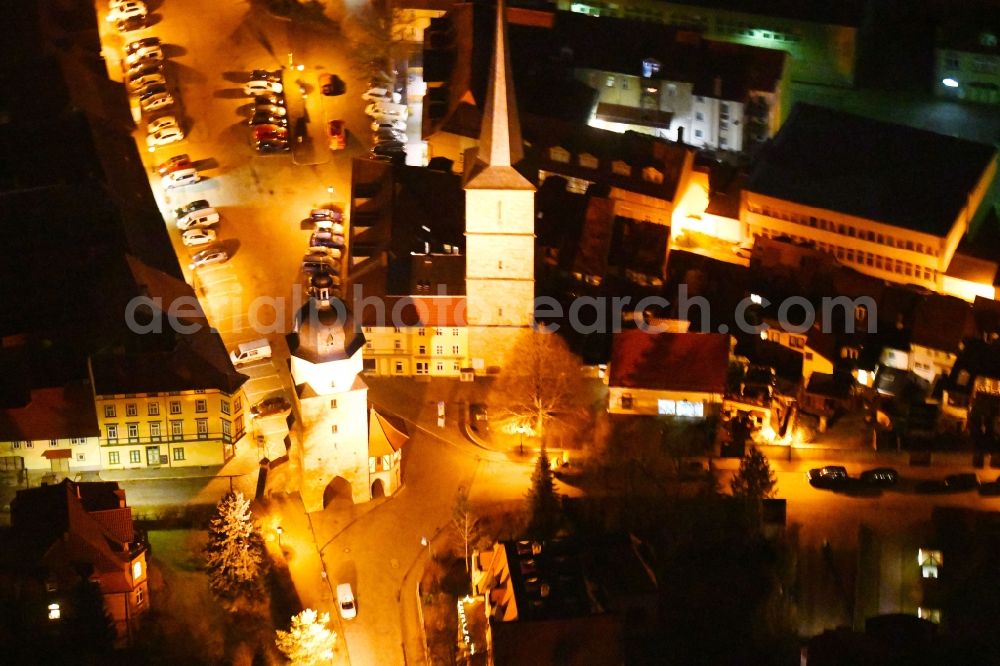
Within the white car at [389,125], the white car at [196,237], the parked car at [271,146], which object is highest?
the white car at [389,125]

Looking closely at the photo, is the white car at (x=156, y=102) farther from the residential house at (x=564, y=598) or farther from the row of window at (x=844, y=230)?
the residential house at (x=564, y=598)

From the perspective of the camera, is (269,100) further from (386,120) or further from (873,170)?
(873,170)

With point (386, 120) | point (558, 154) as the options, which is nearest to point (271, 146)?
point (386, 120)

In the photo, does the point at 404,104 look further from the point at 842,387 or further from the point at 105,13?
the point at 842,387

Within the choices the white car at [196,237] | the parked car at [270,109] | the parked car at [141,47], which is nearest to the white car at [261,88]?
the parked car at [270,109]

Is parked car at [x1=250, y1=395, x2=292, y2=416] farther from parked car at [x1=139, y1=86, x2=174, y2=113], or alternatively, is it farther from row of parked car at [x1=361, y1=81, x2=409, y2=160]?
parked car at [x1=139, y1=86, x2=174, y2=113]

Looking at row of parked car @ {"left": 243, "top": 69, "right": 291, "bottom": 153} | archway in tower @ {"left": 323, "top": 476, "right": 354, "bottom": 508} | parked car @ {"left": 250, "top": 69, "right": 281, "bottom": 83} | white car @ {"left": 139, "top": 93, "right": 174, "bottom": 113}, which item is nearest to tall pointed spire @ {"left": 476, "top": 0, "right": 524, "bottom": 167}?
archway in tower @ {"left": 323, "top": 476, "right": 354, "bottom": 508}

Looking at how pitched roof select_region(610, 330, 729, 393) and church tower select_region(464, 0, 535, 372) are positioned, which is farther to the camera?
church tower select_region(464, 0, 535, 372)

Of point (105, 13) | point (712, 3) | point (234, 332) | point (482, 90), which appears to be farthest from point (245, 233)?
point (712, 3)
